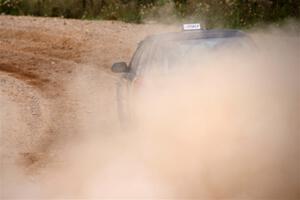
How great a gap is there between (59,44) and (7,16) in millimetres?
6748

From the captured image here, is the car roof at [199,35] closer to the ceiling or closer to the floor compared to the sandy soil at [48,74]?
closer to the ceiling

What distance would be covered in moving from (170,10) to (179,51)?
19.3m

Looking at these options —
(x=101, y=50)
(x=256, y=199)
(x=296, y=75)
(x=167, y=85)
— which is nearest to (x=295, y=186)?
(x=256, y=199)

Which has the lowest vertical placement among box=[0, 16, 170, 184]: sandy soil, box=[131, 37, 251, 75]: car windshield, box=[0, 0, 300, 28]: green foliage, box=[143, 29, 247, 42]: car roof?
box=[0, 16, 170, 184]: sandy soil

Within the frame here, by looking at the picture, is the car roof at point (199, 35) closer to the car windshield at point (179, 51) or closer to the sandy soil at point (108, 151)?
the car windshield at point (179, 51)

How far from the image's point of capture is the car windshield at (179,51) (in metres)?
10.7

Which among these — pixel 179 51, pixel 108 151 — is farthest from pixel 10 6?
pixel 179 51

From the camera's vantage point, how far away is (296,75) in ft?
42.7

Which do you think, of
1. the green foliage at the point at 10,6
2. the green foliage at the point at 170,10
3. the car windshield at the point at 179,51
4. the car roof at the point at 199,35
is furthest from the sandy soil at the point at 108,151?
the green foliage at the point at 10,6

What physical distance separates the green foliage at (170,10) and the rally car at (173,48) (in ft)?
51.2

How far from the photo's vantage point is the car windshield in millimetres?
10680

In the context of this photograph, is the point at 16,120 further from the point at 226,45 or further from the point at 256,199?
the point at 256,199

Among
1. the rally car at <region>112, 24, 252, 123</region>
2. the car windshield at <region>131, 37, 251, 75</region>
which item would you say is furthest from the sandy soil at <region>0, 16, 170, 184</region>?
the car windshield at <region>131, 37, 251, 75</region>

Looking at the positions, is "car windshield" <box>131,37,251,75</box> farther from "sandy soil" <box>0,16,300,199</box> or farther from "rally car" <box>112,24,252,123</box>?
"sandy soil" <box>0,16,300,199</box>
